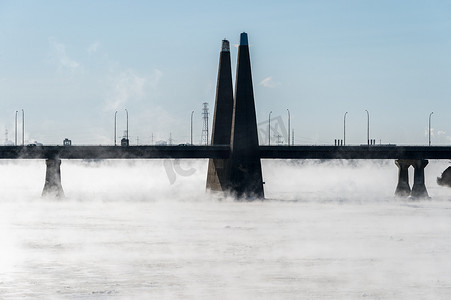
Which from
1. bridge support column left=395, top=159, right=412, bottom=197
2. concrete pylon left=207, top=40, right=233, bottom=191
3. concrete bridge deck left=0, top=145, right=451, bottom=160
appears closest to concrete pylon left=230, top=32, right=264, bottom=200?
concrete bridge deck left=0, top=145, right=451, bottom=160

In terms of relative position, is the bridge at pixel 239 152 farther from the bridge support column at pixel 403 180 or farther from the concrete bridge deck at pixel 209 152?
the bridge support column at pixel 403 180

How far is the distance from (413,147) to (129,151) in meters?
46.9

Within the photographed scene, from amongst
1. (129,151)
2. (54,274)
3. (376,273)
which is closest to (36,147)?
(129,151)

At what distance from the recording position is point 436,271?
200 ft

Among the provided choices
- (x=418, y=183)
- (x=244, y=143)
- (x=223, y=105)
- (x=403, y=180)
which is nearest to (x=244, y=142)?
(x=244, y=143)

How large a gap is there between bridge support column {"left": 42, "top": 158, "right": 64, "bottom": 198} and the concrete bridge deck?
150 cm

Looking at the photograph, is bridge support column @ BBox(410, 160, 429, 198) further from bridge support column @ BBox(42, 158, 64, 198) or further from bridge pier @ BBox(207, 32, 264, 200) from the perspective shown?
bridge support column @ BBox(42, 158, 64, 198)

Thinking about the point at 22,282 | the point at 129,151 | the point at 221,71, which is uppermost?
the point at 221,71

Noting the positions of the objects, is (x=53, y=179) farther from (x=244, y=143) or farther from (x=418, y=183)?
(x=418, y=183)

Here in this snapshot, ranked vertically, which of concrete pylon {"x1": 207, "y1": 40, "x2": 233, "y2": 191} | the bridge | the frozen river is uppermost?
concrete pylon {"x1": 207, "y1": 40, "x2": 233, "y2": 191}

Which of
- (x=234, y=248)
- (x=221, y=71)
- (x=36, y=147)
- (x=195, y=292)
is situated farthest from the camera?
(x=221, y=71)

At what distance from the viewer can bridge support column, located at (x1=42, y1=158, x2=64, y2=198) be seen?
135 metres

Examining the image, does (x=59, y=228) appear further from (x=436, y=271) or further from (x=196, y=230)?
(x=436, y=271)

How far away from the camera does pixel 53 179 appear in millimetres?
136250
